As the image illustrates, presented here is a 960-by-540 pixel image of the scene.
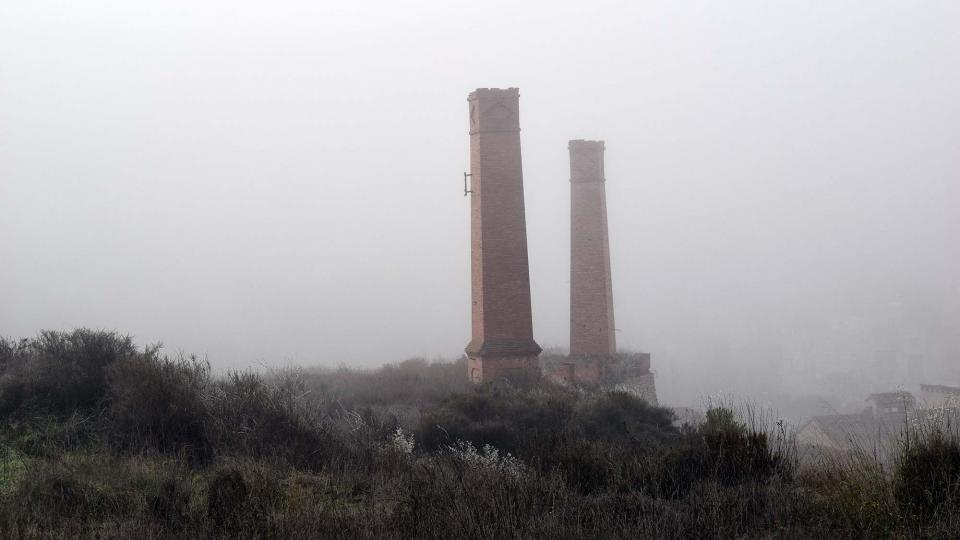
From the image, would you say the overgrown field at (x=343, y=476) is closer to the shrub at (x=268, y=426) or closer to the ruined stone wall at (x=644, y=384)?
the shrub at (x=268, y=426)

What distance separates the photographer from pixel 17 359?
46.5 ft

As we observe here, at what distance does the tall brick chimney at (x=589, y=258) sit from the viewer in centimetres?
2967

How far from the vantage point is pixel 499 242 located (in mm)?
23531

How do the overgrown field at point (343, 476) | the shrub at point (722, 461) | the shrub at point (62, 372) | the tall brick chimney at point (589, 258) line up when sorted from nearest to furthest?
the overgrown field at point (343, 476), the shrub at point (722, 461), the shrub at point (62, 372), the tall brick chimney at point (589, 258)

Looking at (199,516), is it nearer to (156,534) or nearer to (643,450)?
(156,534)

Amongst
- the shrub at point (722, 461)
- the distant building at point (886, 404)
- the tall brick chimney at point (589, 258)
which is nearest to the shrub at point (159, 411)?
the shrub at point (722, 461)

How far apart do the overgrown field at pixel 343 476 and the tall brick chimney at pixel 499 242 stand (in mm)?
10011

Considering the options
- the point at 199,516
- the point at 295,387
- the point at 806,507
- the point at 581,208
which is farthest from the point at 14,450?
the point at 581,208

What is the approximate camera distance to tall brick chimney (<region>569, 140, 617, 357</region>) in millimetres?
29672

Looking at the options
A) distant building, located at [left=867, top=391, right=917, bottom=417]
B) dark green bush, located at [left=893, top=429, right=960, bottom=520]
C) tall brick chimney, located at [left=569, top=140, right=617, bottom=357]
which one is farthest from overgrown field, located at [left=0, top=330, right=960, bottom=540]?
distant building, located at [left=867, top=391, right=917, bottom=417]

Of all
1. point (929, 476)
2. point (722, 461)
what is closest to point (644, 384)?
point (722, 461)

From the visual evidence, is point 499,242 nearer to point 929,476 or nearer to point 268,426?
point 268,426

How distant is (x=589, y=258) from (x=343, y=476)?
22062 millimetres

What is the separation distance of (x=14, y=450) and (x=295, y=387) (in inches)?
141
